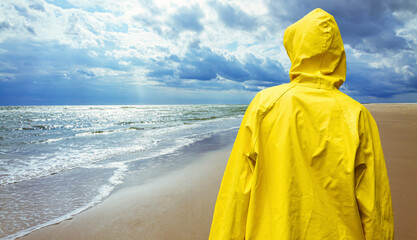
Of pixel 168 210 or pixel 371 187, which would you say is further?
pixel 168 210

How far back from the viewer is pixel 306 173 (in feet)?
3.85

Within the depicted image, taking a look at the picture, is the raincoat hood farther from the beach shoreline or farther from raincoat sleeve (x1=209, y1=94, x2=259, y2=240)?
the beach shoreline

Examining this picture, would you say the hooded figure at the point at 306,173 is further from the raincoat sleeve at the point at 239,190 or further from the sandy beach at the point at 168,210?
the sandy beach at the point at 168,210

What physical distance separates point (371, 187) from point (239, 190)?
697mm

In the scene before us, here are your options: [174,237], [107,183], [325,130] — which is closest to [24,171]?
[107,183]

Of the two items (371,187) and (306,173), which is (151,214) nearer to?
(306,173)

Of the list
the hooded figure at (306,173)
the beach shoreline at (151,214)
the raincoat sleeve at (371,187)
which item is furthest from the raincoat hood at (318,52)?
the beach shoreline at (151,214)

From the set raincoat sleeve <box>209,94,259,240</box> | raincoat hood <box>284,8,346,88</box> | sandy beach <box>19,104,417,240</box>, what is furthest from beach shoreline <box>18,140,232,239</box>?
raincoat hood <box>284,8,346,88</box>

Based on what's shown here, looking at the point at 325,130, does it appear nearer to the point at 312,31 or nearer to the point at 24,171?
the point at 312,31

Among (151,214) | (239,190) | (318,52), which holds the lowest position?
(151,214)

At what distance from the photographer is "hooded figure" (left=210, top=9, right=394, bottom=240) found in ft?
3.77

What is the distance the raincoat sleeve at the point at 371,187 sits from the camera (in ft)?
3.83

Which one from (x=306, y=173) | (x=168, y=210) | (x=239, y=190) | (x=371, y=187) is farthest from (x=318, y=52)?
(x=168, y=210)

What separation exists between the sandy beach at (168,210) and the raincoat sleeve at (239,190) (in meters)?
1.98
